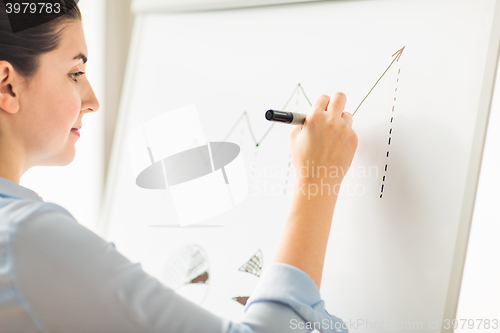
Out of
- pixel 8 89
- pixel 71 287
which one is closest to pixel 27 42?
pixel 8 89

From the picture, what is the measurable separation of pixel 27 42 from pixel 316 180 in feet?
1.40

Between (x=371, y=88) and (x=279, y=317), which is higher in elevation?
(x=371, y=88)

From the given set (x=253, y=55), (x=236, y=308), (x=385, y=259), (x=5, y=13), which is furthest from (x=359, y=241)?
(x=5, y=13)

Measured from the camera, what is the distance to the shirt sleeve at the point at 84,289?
39cm

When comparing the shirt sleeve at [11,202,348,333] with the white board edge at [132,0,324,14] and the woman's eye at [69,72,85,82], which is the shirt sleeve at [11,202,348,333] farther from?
the white board edge at [132,0,324,14]

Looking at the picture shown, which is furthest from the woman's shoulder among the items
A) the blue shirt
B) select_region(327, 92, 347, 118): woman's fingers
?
select_region(327, 92, 347, 118): woman's fingers

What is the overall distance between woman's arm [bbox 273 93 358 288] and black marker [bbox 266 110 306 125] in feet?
0.05

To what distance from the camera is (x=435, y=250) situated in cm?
53

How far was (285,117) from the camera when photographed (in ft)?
1.87

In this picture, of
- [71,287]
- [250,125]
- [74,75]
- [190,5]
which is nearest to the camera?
[71,287]

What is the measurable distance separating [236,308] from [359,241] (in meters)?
0.26

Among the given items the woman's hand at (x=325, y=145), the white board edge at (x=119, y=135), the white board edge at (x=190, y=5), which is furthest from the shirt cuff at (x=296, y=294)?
the white board edge at (x=119, y=135)

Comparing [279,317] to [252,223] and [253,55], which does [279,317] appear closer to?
[252,223]

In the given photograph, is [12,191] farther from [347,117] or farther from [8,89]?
[347,117]
